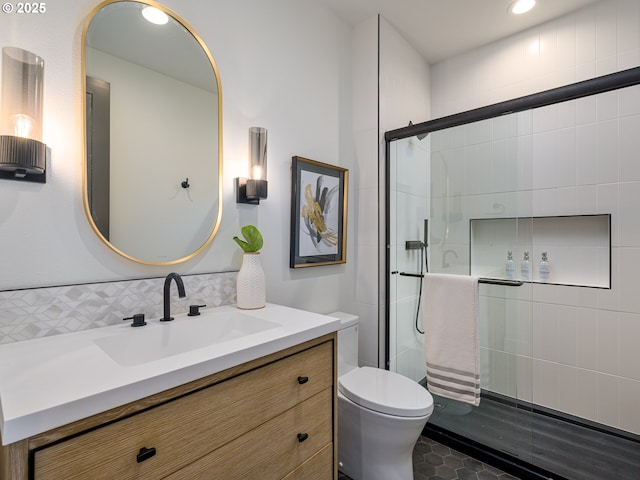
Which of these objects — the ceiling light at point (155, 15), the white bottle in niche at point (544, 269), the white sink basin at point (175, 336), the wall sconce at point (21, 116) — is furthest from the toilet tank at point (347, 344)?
the ceiling light at point (155, 15)

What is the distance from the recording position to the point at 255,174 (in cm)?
154

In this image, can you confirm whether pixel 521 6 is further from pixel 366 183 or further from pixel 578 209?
pixel 366 183

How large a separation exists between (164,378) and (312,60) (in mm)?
1913

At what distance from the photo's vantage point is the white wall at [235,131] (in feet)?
3.27

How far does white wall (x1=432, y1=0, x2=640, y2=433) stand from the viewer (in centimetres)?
170

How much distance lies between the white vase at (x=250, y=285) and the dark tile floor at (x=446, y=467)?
106 centimetres

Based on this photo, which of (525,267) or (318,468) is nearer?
(318,468)

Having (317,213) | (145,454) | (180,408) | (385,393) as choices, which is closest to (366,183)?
(317,213)

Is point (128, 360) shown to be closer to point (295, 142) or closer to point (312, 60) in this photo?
point (295, 142)

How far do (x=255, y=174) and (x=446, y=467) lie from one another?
1.85m

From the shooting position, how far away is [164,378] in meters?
0.72

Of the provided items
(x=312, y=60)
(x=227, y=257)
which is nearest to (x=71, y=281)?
(x=227, y=257)

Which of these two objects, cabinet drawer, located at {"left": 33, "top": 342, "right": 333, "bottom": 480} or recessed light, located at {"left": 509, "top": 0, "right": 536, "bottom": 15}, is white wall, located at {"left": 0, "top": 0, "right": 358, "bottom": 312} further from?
recessed light, located at {"left": 509, "top": 0, "right": 536, "bottom": 15}

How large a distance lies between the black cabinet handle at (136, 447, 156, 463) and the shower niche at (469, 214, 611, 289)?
1640 mm
